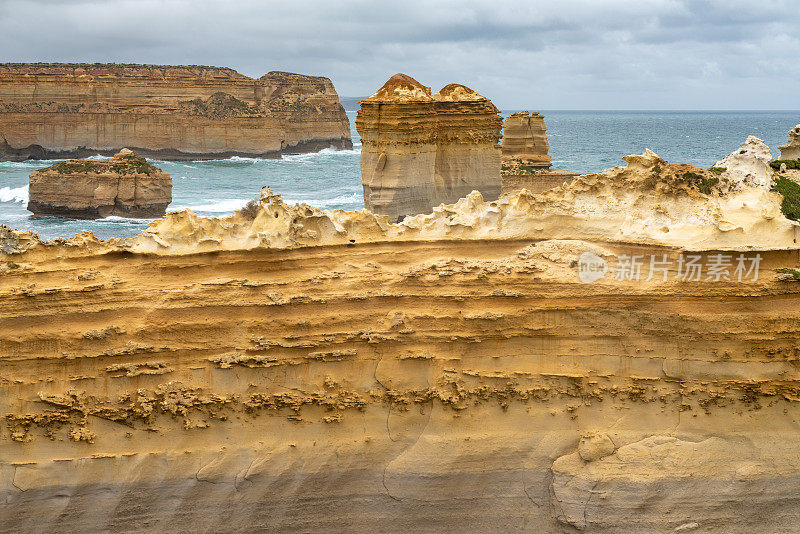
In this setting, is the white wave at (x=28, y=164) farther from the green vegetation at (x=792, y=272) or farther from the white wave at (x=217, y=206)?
the green vegetation at (x=792, y=272)

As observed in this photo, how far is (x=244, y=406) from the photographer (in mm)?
8828

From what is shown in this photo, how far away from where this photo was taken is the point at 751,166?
10.2m

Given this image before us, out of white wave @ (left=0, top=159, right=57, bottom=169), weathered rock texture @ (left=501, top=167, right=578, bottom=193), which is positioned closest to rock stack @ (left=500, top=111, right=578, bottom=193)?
weathered rock texture @ (left=501, top=167, right=578, bottom=193)

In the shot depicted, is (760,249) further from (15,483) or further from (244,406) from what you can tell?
(15,483)

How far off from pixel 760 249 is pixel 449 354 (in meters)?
3.71

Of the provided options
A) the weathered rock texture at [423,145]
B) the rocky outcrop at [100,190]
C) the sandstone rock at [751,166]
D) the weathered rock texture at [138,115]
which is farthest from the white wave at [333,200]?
the weathered rock texture at [138,115]

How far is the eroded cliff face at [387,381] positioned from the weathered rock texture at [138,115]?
7275 cm

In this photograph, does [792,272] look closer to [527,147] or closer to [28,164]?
[527,147]

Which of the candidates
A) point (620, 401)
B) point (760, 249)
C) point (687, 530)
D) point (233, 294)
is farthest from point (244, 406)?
point (760, 249)

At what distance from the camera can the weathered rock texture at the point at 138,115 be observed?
77.5m

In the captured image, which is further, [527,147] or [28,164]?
[28,164]

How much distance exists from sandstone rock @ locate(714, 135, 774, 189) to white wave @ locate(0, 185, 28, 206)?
42.3 meters

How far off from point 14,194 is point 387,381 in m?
45.3

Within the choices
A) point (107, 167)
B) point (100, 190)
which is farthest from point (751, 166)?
point (107, 167)
